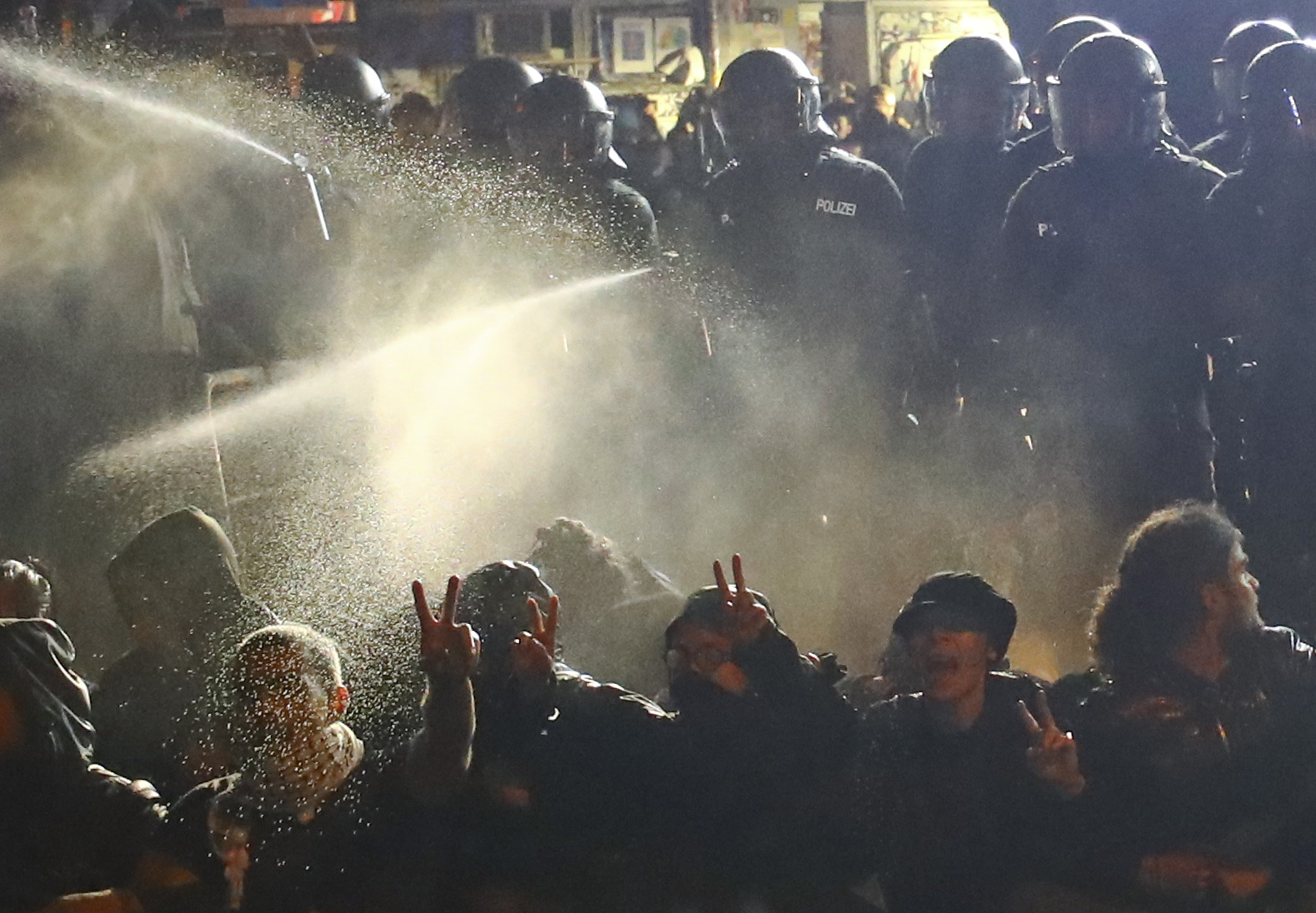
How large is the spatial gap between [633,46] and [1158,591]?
14.1 ft

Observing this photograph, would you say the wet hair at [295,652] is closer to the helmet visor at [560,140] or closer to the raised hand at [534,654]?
the raised hand at [534,654]

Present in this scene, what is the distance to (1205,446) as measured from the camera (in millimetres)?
4340

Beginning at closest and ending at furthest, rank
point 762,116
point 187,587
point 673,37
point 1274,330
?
point 187,587
point 1274,330
point 762,116
point 673,37

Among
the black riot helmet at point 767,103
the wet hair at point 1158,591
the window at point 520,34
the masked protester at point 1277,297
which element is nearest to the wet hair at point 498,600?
the wet hair at point 1158,591

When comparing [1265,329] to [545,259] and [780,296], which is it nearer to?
[780,296]

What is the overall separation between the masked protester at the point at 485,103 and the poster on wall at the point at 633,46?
52.1 inches

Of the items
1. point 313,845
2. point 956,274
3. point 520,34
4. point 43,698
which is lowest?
point 313,845

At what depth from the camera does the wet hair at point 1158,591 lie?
11.0 feet

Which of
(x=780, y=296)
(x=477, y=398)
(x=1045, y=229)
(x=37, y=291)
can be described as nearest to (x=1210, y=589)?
(x=1045, y=229)

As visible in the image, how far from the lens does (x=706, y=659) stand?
10.5 ft

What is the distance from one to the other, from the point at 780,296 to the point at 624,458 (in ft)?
2.52

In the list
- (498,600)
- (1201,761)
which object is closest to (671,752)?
(498,600)

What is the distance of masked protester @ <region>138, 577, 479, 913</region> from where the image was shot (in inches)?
122

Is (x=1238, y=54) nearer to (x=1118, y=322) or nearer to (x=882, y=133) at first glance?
(x=882, y=133)
